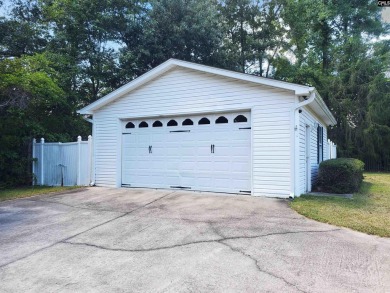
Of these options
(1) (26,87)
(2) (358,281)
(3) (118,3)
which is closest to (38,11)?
(3) (118,3)

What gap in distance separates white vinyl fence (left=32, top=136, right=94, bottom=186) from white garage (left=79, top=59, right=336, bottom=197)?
1.39 ft

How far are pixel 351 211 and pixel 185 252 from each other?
4.00m

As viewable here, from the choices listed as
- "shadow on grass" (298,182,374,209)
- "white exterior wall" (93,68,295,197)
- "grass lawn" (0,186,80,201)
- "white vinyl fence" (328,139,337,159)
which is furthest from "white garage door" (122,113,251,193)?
"white vinyl fence" (328,139,337,159)

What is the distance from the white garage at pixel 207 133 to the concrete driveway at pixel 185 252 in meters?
1.59

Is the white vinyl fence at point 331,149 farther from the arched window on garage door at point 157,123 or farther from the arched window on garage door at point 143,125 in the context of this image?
the arched window on garage door at point 143,125

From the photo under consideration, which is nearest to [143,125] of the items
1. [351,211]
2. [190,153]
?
[190,153]

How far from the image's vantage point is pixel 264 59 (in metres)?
24.0

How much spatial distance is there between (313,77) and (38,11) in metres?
19.6

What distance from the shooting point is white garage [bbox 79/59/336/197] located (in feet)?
23.7

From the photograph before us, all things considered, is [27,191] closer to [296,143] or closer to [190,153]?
[190,153]

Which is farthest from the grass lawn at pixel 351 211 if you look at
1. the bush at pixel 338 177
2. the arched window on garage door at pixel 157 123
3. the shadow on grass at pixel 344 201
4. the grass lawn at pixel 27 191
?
the grass lawn at pixel 27 191

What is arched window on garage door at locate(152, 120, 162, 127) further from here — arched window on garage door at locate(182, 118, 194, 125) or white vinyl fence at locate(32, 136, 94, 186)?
white vinyl fence at locate(32, 136, 94, 186)

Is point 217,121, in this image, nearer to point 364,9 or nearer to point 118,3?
point 118,3

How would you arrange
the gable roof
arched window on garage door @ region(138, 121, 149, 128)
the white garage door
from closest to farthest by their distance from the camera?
the gable roof → the white garage door → arched window on garage door @ region(138, 121, 149, 128)
